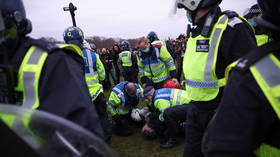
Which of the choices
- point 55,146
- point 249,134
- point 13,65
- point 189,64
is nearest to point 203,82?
point 189,64

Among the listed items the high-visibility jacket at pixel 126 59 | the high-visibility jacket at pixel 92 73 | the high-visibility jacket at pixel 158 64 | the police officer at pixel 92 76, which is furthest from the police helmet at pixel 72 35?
the high-visibility jacket at pixel 126 59

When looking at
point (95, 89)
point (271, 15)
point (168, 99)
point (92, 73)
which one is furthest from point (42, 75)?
point (168, 99)

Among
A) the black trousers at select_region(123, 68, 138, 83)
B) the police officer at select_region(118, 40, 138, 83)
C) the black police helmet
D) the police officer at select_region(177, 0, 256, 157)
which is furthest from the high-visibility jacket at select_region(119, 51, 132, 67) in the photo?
the black police helmet

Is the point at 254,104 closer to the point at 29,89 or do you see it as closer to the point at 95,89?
the point at 29,89

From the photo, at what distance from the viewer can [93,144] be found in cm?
72

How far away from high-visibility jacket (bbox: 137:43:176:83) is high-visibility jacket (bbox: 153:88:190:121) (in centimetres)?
103

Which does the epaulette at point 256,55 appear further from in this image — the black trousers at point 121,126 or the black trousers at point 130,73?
the black trousers at point 130,73

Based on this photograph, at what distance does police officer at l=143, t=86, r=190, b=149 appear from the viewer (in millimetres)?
4055

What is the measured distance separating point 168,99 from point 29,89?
331 centimetres

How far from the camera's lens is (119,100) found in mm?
4879

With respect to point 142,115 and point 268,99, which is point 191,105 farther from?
point 142,115

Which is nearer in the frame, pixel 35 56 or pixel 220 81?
pixel 35 56

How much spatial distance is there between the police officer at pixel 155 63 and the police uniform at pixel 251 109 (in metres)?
4.15

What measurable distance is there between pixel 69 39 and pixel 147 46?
1.83 meters
